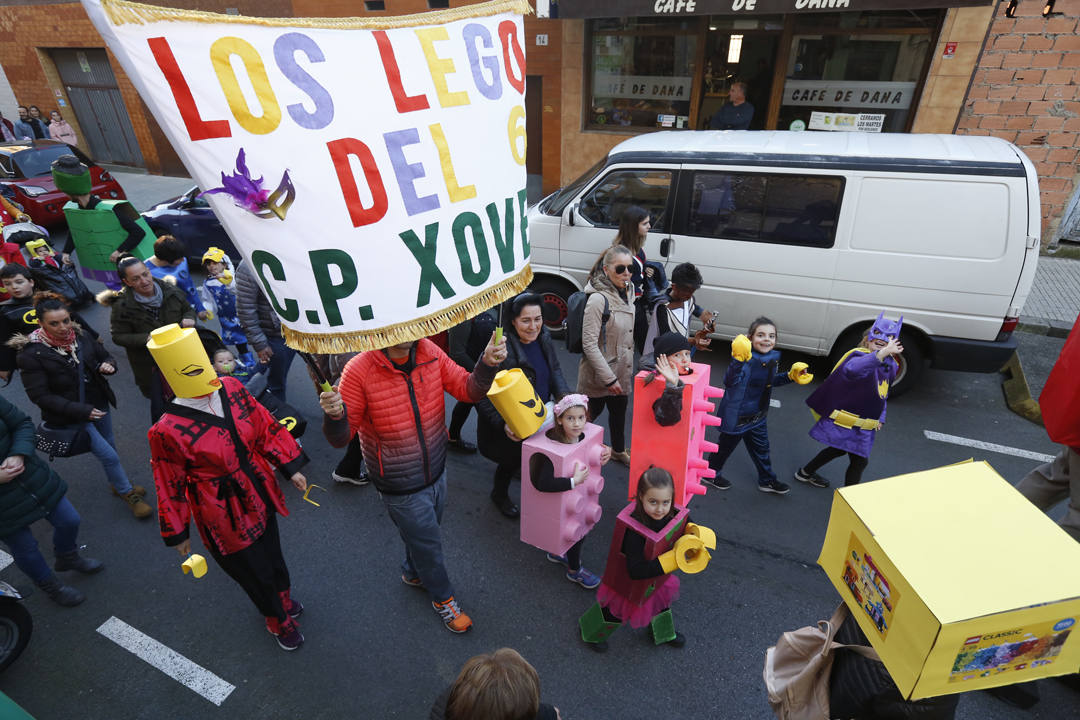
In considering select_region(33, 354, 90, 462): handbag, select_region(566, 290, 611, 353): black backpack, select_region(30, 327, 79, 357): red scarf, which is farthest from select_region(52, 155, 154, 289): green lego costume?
select_region(566, 290, 611, 353): black backpack

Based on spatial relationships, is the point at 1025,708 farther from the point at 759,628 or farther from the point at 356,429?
the point at 356,429

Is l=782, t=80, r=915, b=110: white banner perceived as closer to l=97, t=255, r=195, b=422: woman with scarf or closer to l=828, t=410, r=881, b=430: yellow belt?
l=828, t=410, r=881, b=430: yellow belt

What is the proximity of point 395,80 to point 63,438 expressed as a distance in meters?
3.48

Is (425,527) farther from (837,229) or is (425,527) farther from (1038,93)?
(1038,93)

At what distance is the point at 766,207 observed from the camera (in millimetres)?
→ 5531

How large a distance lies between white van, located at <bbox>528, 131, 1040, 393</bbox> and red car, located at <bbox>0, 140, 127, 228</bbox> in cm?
910

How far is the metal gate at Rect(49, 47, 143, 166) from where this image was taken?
14.8m

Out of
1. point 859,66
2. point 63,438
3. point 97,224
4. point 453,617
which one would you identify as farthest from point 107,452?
point 859,66

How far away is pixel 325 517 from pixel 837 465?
4.08 metres

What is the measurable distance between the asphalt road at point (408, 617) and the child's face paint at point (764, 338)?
4.07ft

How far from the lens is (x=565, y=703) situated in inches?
121

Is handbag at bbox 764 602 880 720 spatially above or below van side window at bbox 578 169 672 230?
below

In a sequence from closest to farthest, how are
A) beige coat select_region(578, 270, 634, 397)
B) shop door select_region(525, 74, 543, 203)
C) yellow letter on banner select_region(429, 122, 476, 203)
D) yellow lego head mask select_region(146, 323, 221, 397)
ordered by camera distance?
1. yellow letter on banner select_region(429, 122, 476, 203)
2. yellow lego head mask select_region(146, 323, 221, 397)
3. beige coat select_region(578, 270, 634, 397)
4. shop door select_region(525, 74, 543, 203)

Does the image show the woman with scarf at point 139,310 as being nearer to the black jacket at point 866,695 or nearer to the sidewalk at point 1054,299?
the black jacket at point 866,695
